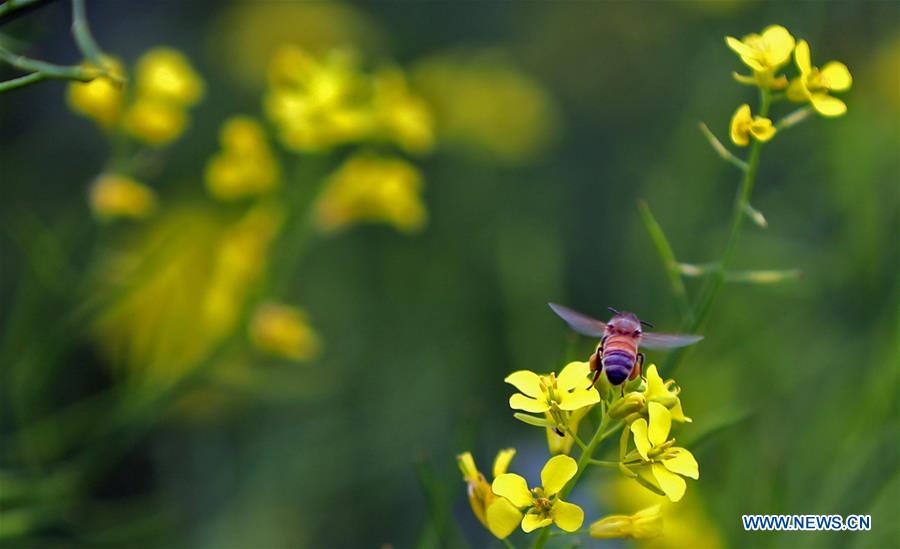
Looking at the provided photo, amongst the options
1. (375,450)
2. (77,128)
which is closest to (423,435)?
(375,450)

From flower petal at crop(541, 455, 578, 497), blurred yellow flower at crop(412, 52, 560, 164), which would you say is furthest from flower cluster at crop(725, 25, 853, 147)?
blurred yellow flower at crop(412, 52, 560, 164)

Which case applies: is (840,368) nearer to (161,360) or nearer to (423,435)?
(423,435)

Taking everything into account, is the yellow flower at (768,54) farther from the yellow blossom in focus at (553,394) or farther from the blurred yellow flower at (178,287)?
the blurred yellow flower at (178,287)

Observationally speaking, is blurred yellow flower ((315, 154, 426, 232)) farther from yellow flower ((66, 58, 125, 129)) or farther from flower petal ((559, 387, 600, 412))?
flower petal ((559, 387, 600, 412))

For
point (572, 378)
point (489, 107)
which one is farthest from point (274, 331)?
point (489, 107)

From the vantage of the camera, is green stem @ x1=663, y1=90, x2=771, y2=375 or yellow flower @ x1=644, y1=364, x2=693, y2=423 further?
green stem @ x1=663, y1=90, x2=771, y2=375

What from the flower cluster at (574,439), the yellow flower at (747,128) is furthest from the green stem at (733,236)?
the flower cluster at (574,439)
